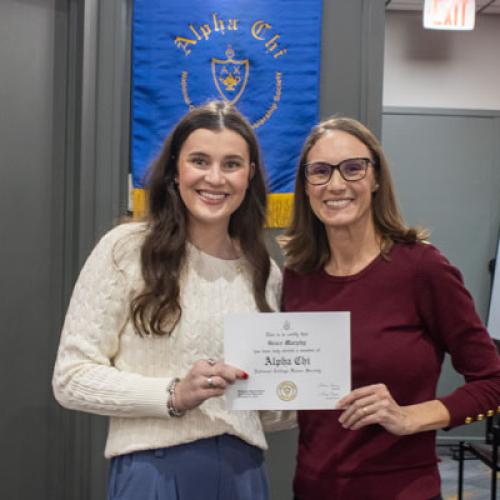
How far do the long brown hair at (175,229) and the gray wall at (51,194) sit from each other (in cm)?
120

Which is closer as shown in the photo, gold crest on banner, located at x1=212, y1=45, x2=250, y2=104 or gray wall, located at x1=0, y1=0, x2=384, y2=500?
gray wall, located at x1=0, y1=0, x2=384, y2=500

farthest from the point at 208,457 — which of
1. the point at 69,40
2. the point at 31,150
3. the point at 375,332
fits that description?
the point at 69,40

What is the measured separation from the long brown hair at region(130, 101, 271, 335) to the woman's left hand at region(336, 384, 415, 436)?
1.19 ft

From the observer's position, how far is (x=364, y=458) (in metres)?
1.54

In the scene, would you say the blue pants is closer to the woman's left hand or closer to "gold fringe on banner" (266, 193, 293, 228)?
the woman's left hand

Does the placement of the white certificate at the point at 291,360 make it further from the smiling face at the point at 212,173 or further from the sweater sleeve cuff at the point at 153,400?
the smiling face at the point at 212,173

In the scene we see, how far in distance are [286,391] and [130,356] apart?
384 mm

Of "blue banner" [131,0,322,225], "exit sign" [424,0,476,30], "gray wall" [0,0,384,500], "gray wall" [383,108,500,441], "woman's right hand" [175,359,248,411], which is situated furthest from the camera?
"gray wall" [383,108,500,441]

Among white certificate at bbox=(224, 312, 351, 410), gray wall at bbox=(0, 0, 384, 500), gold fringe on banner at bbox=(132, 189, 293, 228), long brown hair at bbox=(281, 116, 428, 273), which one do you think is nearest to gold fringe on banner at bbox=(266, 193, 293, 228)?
gold fringe on banner at bbox=(132, 189, 293, 228)

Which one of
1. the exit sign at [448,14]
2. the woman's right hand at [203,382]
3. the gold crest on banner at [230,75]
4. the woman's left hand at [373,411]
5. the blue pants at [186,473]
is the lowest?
the blue pants at [186,473]

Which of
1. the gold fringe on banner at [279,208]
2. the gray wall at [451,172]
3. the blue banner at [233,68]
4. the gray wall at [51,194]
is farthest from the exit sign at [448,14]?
the gray wall at [51,194]

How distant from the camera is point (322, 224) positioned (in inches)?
73.5

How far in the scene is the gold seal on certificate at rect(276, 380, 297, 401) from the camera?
59.1 inches

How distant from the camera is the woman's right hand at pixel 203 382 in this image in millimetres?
1419
